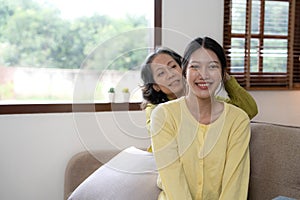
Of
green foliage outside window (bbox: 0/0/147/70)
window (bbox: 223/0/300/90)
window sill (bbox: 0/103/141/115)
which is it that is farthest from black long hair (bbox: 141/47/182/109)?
window (bbox: 223/0/300/90)

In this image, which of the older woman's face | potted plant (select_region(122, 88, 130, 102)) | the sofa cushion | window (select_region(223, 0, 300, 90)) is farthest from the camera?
window (select_region(223, 0, 300, 90))

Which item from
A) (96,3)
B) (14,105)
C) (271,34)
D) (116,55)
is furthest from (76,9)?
(271,34)

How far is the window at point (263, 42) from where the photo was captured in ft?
8.50

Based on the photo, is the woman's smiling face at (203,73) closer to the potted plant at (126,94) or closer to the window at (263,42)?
the potted plant at (126,94)

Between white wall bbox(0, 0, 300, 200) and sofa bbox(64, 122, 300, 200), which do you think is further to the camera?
white wall bbox(0, 0, 300, 200)

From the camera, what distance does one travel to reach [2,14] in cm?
224

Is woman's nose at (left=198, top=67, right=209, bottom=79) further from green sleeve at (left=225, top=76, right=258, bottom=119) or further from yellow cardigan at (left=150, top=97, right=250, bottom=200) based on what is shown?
green sleeve at (left=225, top=76, right=258, bottom=119)

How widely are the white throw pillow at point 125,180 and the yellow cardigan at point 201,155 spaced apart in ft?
0.65

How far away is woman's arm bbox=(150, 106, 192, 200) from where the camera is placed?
1.46m

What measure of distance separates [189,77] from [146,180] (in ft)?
1.65

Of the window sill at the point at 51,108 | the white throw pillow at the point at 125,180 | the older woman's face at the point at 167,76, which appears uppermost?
the older woman's face at the point at 167,76

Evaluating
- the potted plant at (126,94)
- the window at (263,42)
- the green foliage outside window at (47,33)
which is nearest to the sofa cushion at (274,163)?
the potted plant at (126,94)

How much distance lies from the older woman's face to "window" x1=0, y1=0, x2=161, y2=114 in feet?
1.46

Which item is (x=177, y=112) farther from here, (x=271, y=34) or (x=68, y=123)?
(x=271, y=34)
